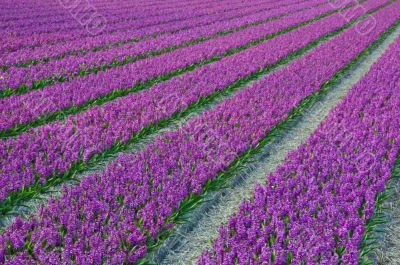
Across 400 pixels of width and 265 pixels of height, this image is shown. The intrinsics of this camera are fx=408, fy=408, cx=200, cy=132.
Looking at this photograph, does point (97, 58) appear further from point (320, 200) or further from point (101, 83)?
point (320, 200)

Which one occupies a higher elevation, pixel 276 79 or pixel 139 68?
pixel 139 68

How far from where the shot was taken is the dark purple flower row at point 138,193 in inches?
167

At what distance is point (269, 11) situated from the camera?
25719 millimetres

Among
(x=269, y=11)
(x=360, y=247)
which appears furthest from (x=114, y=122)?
(x=269, y=11)

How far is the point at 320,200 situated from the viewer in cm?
525

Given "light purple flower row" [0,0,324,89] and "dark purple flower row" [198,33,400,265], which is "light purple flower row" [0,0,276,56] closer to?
"light purple flower row" [0,0,324,89]

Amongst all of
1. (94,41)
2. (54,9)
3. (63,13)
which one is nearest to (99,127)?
(94,41)

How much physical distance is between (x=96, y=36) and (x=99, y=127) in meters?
9.78

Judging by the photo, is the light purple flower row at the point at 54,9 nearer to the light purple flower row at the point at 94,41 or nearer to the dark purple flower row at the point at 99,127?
the light purple flower row at the point at 94,41

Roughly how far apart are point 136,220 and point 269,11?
2323 cm

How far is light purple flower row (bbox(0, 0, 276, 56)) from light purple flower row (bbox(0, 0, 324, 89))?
95 cm

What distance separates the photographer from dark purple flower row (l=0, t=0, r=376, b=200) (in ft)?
19.3

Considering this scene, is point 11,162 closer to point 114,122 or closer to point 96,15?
point 114,122

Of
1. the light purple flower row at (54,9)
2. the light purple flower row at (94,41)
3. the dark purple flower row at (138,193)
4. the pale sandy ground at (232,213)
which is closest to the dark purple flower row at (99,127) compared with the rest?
the dark purple flower row at (138,193)
